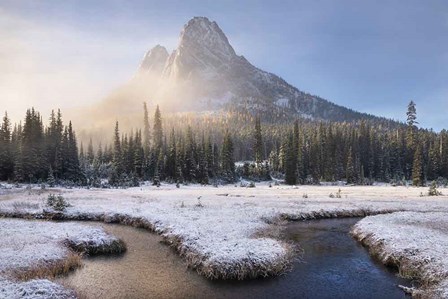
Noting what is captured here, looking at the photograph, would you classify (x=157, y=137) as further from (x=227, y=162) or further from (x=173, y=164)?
(x=227, y=162)

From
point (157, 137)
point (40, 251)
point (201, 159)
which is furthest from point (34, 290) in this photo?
point (157, 137)

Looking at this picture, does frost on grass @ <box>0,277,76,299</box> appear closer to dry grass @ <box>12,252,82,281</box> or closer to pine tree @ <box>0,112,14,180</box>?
dry grass @ <box>12,252,82,281</box>

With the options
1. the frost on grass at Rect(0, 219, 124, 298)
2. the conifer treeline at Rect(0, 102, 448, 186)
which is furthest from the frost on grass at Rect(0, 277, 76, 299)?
the conifer treeline at Rect(0, 102, 448, 186)

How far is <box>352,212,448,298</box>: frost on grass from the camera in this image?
20.0 meters

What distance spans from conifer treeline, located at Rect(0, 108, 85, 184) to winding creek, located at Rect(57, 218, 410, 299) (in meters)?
68.4

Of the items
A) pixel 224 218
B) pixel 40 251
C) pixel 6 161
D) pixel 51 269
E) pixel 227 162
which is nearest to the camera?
pixel 51 269

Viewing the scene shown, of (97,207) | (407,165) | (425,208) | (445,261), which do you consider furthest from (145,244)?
(407,165)

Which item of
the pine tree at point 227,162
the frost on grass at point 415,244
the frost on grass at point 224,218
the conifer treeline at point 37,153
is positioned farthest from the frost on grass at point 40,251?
the pine tree at point 227,162

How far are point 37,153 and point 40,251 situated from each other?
81.3 meters

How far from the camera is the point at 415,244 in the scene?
83.1ft

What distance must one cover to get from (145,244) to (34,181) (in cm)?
7120

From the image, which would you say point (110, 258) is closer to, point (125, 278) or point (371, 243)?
point (125, 278)

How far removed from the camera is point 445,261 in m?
21.1

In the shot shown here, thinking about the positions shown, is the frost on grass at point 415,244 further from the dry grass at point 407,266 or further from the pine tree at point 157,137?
the pine tree at point 157,137
